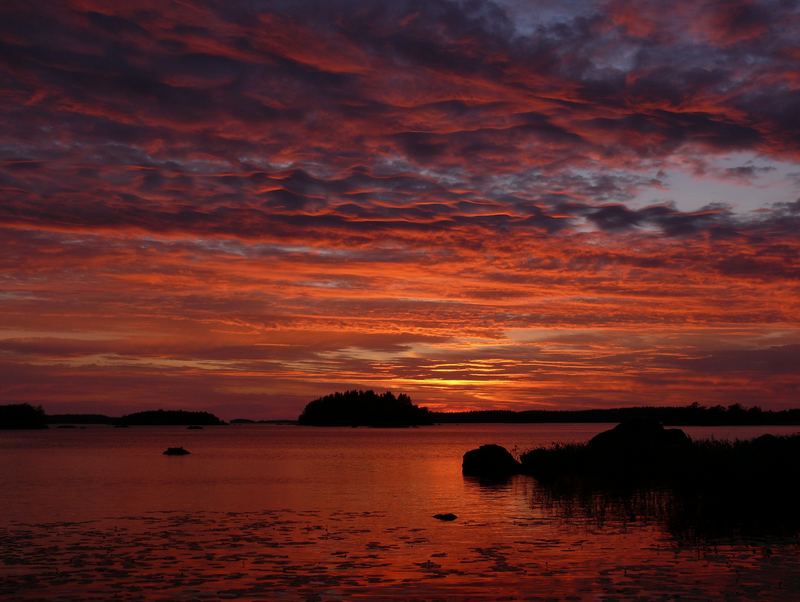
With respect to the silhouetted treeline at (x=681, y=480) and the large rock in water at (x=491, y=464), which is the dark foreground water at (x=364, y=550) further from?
the large rock in water at (x=491, y=464)

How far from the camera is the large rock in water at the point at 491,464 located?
62.4 metres

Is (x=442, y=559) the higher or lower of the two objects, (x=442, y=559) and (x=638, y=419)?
the lower

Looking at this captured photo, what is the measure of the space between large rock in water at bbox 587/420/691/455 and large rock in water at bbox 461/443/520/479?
6295mm

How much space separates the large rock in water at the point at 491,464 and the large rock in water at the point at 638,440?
20.7ft

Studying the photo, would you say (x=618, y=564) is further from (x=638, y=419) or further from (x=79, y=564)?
(x=638, y=419)

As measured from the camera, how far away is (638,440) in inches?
2249

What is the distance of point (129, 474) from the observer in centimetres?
6825

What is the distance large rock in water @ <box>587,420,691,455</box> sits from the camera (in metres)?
55.5

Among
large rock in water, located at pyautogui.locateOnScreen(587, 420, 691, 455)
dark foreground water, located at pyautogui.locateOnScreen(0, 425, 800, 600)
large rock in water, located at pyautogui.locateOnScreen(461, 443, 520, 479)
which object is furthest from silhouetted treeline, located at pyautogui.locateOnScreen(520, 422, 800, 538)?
large rock in water, located at pyautogui.locateOnScreen(461, 443, 520, 479)

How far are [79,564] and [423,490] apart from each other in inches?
1164

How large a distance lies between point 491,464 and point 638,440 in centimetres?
1131

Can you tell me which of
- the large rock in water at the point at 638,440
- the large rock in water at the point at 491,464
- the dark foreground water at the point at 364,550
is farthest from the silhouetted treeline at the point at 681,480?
the large rock in water at the point at 491,464

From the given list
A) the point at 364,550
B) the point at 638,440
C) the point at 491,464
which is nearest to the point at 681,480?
the point at 638,440

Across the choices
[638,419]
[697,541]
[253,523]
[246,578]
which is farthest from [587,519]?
[638,419]
